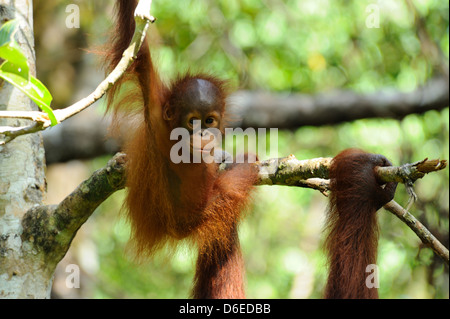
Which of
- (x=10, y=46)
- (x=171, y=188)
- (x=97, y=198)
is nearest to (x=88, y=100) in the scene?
(x=10, y=46)

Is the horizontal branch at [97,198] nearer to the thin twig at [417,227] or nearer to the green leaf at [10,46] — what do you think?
the thin twig at [417,227]

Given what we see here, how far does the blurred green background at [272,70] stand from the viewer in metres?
7.62

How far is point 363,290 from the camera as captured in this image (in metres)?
3.46

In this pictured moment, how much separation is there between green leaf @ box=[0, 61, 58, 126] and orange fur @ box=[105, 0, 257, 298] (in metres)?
1.26

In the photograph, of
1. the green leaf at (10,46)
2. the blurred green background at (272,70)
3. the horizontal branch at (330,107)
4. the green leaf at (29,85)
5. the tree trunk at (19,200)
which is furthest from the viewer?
the blurred green background at (272,70)

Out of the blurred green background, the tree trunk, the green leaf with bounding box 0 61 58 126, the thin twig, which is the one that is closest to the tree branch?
the green leaf with bounding box 0 61 58 126

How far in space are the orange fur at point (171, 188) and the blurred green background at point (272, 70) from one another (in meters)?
3.16

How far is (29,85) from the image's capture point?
81.4 inches

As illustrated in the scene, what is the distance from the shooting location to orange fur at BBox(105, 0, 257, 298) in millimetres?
3465

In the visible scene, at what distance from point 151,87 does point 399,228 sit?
4093 millimetres

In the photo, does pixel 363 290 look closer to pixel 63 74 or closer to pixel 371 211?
pixel 371 211

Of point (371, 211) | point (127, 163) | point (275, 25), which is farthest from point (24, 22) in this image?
point (275, 25)

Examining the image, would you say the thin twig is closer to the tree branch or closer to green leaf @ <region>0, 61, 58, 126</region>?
the tree branch

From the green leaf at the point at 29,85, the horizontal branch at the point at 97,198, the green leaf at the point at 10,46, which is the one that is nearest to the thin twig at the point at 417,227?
the horizontal branch at the point at 97,198
